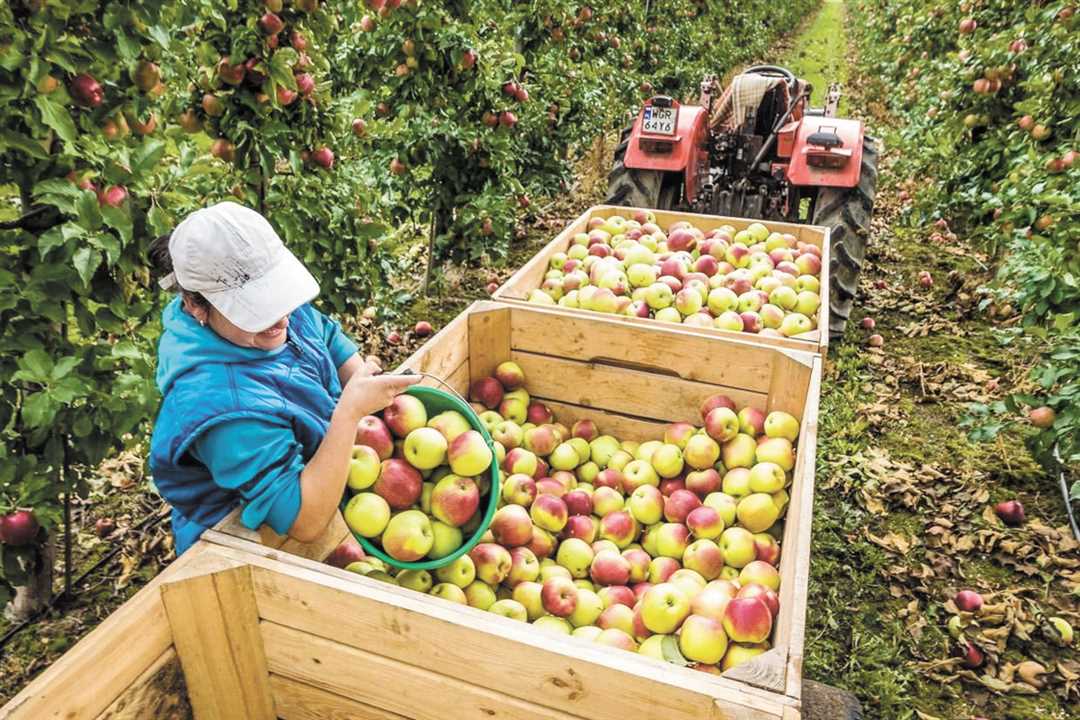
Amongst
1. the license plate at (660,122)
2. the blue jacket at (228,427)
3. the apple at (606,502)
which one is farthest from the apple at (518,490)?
the license plate at (660,122)

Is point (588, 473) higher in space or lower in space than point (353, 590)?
lower

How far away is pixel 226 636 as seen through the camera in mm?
1754

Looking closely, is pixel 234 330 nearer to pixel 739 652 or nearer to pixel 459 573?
pixel 459 573

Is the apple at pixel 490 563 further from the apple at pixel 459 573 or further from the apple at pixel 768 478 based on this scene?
the apple at pixel 768 478

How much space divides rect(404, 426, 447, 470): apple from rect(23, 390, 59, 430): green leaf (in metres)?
1.07

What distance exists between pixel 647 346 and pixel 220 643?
6.24ft

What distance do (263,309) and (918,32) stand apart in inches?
459

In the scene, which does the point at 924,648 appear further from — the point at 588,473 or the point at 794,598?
the point at 794,598

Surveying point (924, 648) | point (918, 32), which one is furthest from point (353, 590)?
point (918, 32)

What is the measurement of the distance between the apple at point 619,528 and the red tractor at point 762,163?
3386 mm

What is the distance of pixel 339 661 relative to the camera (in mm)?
1742

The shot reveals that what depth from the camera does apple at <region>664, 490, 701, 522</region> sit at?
8.76 ft

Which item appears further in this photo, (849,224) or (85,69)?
(849,224)

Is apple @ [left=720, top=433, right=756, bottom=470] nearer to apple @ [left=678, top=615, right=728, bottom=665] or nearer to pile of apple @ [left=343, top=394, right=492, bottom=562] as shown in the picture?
apple @ [left=678, top=615, right=728, bottom=665]
